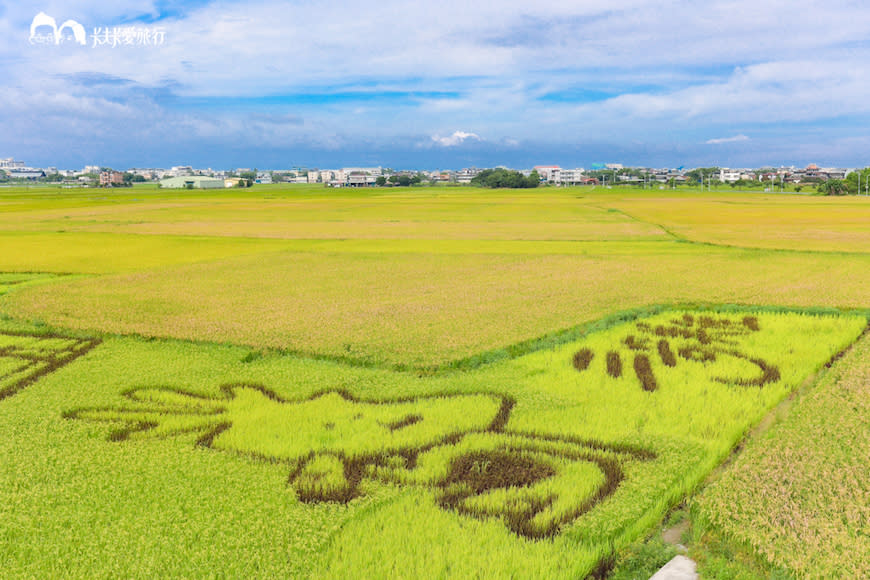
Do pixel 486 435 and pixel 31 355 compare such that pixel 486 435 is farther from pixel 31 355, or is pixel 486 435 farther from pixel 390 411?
pixel 31 355

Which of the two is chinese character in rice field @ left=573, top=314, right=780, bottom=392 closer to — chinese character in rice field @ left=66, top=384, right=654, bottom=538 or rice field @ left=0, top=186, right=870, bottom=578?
rice field @ left=0, top=186, right=870, bottom=578

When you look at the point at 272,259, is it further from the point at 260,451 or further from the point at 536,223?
the point at 536,223

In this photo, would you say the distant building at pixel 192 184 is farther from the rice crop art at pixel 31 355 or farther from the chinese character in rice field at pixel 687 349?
the chinese character in rice field at pixel 687 349

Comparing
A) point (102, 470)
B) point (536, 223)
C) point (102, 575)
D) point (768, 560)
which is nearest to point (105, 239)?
point (536, 223)

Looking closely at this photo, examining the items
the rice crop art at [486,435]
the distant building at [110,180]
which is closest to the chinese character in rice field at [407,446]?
the rice crop art at [486,435]

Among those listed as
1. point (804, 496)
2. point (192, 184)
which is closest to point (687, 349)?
point (804, 496)
